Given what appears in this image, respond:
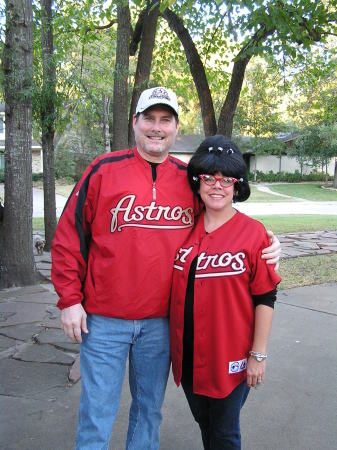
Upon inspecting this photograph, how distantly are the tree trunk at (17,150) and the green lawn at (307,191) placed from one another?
2694 cm

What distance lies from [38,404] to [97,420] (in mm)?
1214

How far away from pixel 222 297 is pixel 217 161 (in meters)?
0.61

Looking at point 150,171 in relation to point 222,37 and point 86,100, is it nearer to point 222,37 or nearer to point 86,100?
point 86,100

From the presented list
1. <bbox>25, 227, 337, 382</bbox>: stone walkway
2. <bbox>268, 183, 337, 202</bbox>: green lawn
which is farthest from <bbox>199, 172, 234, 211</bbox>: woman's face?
<bbox>268, 183, 337, 202</bbox>: green lawn

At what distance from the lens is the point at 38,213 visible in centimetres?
1812

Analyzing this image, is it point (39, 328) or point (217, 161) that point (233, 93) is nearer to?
point (39, 328)

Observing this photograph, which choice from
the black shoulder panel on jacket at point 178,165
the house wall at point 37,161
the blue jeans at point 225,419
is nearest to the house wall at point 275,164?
the house wall at point 37,161

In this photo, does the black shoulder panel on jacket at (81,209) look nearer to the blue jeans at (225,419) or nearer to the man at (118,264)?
the man at (118,264)

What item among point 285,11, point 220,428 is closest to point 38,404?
point 220,428

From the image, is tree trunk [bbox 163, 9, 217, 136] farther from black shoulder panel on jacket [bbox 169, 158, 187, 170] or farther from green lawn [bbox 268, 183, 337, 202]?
green lawn [bbox 268, 183, 337, 202]

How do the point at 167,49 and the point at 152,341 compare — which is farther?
the point at 167,49

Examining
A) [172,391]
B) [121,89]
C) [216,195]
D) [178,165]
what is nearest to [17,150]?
[121,89]

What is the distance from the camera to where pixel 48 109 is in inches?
288

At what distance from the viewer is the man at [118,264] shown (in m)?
2.03
